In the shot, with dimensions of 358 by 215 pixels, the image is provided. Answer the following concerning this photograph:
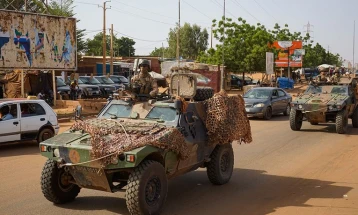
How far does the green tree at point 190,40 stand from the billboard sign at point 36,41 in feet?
204

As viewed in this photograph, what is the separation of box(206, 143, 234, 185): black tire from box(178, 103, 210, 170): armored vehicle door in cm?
34

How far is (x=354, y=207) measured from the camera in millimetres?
7254

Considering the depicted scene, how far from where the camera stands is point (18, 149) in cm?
1280

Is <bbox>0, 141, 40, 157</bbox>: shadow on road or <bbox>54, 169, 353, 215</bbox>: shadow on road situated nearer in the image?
<bbox>54, 169, 353, 215</bbox>: shadow on road

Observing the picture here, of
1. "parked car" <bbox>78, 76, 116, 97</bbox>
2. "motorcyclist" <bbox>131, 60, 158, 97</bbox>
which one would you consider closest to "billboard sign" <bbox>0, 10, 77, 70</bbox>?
"parked car" <bbox>78, 76, 116, 97</bbox>

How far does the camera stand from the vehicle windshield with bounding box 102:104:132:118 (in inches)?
316

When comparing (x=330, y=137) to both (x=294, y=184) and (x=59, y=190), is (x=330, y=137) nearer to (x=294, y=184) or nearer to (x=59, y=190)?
(x=294, y=184)

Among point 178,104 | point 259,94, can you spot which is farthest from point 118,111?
point 259,94

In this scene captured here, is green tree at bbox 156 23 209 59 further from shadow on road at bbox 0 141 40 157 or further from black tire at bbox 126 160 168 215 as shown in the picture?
black tire at bbox 126 160 168 215

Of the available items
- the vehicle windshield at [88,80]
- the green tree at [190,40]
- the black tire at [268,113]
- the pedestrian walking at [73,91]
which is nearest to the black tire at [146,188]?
the black tire at [268,113]

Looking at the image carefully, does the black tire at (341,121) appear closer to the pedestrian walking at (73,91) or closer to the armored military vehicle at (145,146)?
the armored military vehicle at (145,146)

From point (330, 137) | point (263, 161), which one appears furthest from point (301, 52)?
point (263, 161)

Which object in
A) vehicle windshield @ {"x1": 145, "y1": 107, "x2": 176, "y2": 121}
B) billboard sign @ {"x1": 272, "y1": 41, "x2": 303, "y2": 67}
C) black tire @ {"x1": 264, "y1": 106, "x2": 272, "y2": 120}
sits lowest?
black tire @ {"x1": 264, "y1": 106, "x2": 272, "y2": 120}

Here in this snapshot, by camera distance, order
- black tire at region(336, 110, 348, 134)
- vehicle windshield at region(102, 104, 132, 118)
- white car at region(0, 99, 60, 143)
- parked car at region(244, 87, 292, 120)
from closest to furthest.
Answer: vehicle windshield at region(102, 104, 132, 118) → white car at region(0, 99, 60, 143) → black tire at region(336, 110, 348, 134) → parked car at region(244, 87, 292, 120)
